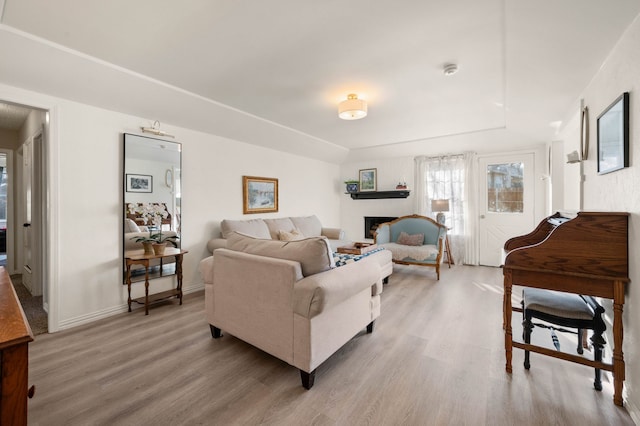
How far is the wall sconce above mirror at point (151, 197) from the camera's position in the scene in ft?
10.4

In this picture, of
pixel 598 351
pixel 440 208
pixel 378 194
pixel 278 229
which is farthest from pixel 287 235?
pixel 598 351

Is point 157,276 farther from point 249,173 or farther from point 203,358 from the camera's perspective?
point 249,173

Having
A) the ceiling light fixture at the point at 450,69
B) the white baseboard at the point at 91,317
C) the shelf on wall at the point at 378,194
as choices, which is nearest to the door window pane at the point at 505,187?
the shelf on wall at the point at 378,194

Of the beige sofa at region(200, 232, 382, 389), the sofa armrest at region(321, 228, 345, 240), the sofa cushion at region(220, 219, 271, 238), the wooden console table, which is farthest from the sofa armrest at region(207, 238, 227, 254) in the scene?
the wooden console table

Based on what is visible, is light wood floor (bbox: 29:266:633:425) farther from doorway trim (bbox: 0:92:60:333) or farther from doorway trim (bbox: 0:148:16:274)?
doorway trim (bbox: 0:148:16:274)

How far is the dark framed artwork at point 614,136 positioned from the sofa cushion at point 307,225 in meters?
4.05

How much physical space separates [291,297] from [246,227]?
252cm

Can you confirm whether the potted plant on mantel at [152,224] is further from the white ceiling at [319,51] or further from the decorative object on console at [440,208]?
the decorative object on console at [440,208]

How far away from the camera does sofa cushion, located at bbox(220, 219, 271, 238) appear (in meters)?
3.99

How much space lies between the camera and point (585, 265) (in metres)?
1.74

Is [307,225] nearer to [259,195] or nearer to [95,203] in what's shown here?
[259,195]

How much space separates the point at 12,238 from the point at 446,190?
7.69 meters

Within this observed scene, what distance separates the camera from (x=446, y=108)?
140 inches

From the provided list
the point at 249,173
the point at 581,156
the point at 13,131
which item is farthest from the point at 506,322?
the point at 13,131
